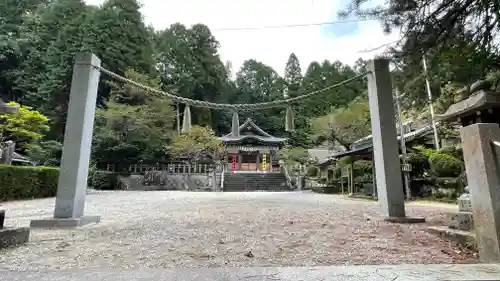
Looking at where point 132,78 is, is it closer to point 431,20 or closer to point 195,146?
point 195,146

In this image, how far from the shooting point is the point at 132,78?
26.1 metres

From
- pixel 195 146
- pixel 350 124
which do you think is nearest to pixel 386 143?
pixel 350 124

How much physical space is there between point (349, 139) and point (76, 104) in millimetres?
19084

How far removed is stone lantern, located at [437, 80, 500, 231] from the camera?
11.9 ft

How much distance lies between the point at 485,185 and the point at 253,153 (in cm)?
3001

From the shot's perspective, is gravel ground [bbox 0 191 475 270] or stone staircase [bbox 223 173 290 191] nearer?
gravel ground [bbox 0 191 475 270]

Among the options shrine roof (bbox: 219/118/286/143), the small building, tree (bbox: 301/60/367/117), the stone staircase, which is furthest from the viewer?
tree (bbox: 301/60/367/117)

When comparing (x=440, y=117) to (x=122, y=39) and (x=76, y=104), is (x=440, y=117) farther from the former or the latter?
(x=122, y=39)

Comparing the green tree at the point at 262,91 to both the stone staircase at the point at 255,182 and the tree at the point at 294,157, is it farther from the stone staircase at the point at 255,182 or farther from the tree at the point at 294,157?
the stone staircase at the point at 255,182

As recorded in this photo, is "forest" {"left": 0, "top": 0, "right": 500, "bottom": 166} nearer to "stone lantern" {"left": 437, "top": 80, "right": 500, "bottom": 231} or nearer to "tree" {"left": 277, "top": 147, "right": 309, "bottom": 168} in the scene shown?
"stone lantern" {"left": 437, "top": 80, "right": 500, "bottom": 231}

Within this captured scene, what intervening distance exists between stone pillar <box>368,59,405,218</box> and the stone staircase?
1851cm

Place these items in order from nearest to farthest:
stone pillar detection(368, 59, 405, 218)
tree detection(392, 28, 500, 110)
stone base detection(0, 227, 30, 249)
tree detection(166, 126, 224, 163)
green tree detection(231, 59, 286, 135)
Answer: stone base detection(0, 227, 30, 249) → tree detection(392, 28, 500, 110) → stone pillar detection(368, 59, 405, 218) → tree detection(166, 126, 224, 163) → green tree detection(231, 59, 286, 135)

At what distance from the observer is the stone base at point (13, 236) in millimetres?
3406

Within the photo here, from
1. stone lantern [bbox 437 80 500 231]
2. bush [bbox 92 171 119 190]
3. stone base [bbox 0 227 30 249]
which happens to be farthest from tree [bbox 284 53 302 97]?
stone base [bbox 0 227 30 249]
